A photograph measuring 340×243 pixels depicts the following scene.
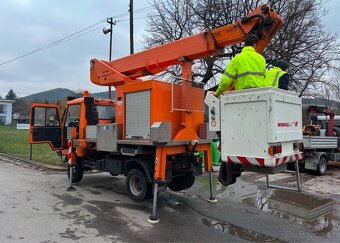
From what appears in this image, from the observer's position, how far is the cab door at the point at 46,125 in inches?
439

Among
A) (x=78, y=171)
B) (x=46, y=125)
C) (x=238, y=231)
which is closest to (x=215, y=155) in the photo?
(x=78, y=171)

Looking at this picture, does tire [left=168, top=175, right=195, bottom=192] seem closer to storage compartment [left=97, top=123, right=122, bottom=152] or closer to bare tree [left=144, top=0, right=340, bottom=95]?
storage compartment [left=97, top=123, right=122, bottom=152]

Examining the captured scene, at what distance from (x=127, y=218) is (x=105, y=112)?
13.2ft

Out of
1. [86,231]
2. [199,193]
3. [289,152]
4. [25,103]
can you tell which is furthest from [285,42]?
[25,103]

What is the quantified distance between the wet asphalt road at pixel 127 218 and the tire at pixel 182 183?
0.69ft

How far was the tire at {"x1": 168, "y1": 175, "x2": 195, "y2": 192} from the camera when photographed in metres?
8.02

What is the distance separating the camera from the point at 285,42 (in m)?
20.5

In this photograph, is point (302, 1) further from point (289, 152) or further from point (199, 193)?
point (289, 152)

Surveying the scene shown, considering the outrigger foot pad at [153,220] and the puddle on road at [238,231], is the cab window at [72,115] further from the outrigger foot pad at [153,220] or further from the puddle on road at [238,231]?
the puddle on road at [238,231]

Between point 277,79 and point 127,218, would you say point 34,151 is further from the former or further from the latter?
point 277,79

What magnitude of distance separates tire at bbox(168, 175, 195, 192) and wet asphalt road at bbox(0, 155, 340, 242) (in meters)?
0.21

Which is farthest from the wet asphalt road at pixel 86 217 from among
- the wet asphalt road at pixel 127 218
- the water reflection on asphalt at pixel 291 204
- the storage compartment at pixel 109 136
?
the water reflection on asphalt at pixel 291 204

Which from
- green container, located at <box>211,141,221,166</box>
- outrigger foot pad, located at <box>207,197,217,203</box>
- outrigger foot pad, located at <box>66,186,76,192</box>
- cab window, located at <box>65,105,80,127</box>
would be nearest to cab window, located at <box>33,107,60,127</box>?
cab window, located at <box>65,105,80,127</box>

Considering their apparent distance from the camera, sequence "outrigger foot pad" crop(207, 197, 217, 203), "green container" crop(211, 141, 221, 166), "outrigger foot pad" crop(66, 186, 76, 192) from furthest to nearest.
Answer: "green container" crop(211, 141, 221, 166), "outrigger foot pad" crop(66, 186, 76, 192), "outrigger foot pad" crop(207, 197, 217, 203)
